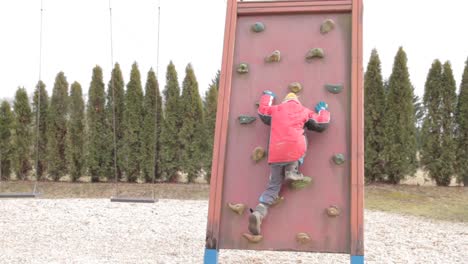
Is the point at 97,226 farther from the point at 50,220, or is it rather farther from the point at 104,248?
the point at 104,248

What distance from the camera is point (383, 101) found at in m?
10.5

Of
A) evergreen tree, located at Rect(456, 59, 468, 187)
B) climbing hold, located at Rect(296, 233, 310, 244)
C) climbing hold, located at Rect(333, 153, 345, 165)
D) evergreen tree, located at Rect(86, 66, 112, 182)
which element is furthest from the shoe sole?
evergreen tree, located at Rect(86, 66, 112, 182)

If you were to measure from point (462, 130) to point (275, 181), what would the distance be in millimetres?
8104

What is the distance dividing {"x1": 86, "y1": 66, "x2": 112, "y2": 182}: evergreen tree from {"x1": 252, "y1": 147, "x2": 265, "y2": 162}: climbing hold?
826 cm

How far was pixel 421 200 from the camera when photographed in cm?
951

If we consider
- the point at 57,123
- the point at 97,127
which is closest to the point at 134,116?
the point at 97,127

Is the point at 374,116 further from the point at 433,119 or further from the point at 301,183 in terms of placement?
the point at 301,183

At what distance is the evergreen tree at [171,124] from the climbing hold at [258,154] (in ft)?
24.4

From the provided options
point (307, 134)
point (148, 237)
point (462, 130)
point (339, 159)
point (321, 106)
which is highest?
point (462, 130)

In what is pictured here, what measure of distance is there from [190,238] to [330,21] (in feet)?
10.9

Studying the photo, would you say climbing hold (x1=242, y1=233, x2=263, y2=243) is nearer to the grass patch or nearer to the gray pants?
the gray pants

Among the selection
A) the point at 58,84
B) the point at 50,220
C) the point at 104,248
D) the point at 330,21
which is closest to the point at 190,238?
the point at 104,248

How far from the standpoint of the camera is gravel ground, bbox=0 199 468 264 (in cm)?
512

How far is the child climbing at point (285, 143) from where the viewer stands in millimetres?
3574
